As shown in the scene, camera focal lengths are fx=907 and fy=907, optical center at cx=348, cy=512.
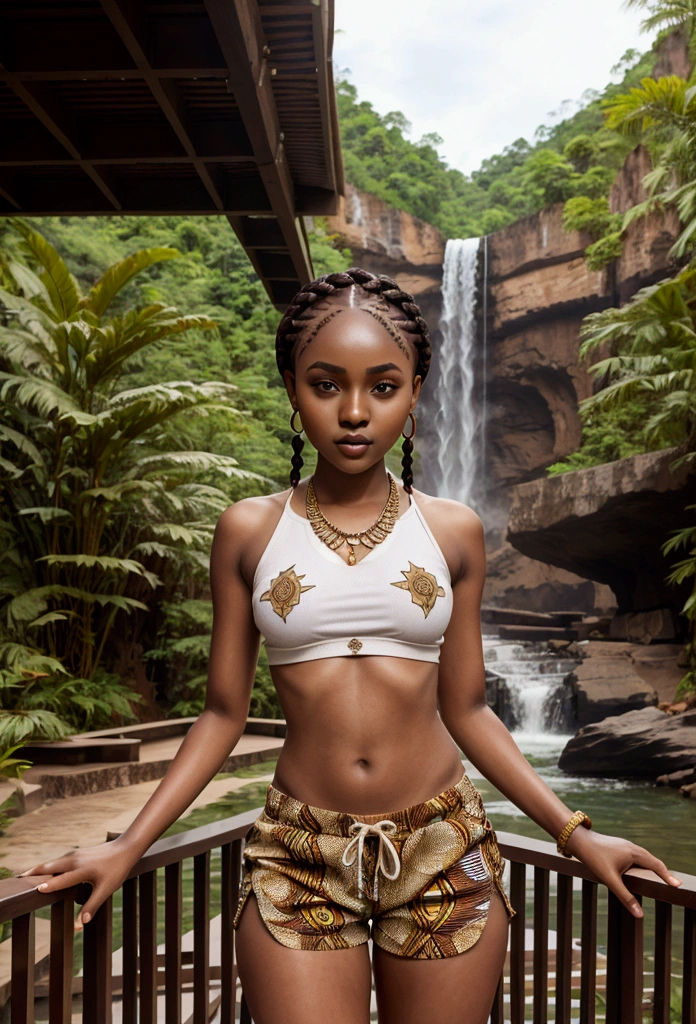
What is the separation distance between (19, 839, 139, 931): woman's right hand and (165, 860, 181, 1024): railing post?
1.13 feet

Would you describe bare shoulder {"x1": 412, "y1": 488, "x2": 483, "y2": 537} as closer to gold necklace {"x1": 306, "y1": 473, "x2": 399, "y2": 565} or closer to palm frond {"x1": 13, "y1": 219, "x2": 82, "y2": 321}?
gold necklace {"x1": 306, "y1": 473, "x2": 399, "y2": 565}

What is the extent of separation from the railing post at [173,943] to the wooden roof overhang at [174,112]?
2227 millimetres

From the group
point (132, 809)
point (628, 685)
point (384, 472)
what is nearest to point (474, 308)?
point (628, 685)

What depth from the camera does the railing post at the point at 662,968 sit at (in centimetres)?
184

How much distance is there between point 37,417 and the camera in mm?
9977

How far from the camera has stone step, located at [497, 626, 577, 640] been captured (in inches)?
639

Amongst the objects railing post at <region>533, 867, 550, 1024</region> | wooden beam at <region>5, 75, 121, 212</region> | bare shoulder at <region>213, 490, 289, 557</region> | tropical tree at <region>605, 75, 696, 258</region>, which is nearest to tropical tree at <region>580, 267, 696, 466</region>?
tropical tree at <region>605, 75, 696, 258</region>

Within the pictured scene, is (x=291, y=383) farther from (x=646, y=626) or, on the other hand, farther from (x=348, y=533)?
(x=646, y=626)

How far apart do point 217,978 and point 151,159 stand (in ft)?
10.6

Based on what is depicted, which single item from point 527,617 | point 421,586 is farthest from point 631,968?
point 527,617

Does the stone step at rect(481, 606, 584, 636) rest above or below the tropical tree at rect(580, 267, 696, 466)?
below

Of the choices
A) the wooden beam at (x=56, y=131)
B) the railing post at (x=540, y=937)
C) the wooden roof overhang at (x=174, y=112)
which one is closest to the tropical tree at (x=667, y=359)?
the wooden roof overhang at (x=174, y=112)

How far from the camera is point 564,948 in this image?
2.04 m

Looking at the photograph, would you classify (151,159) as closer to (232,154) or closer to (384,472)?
(232,154)
